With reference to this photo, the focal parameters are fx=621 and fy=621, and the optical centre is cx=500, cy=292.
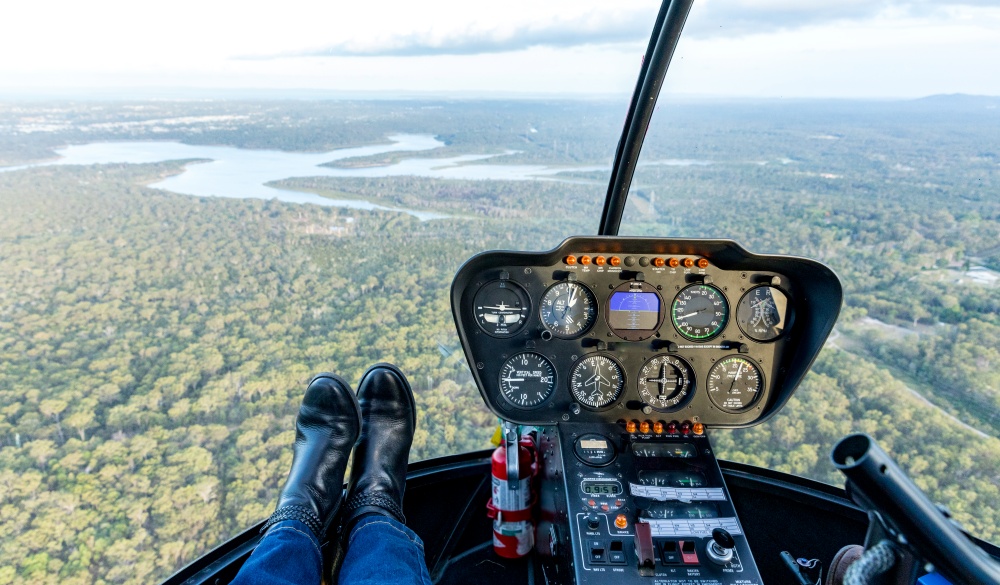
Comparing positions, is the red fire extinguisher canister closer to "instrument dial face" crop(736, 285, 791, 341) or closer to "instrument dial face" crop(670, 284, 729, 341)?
"instrument dial face" crop(670, 284, 729, 341)

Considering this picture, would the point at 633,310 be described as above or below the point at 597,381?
above

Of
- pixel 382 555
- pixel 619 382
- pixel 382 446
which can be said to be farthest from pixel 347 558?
pixel 619 382

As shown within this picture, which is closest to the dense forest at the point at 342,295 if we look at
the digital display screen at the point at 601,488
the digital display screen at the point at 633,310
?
the digital display screen at the point at 633,310

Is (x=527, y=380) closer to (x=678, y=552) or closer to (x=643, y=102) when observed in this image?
(x=678, y=552)

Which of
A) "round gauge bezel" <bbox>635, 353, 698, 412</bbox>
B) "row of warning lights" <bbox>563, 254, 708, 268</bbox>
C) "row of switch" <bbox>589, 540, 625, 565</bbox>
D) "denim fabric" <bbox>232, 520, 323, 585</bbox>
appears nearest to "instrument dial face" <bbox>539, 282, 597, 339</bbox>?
"row of warning lights" <bbox>563, 254, 708, 268</bbox>

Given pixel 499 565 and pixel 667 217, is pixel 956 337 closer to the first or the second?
pixel 667 217
